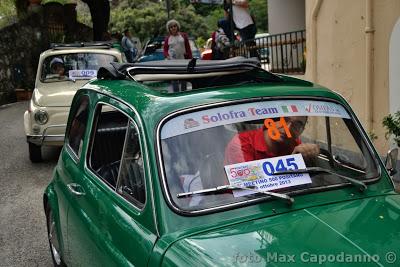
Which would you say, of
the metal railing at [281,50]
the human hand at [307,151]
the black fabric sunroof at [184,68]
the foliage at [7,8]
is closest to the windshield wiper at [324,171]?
the human hand at [307,151]

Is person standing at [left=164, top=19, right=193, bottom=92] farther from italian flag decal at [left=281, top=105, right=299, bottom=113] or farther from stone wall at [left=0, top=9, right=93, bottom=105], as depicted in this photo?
italian flag decal at [left=281, top=105, right=299, bottom=113]

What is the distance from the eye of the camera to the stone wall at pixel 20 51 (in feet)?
53.5

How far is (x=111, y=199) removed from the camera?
10.00 feet

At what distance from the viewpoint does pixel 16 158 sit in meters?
9.38

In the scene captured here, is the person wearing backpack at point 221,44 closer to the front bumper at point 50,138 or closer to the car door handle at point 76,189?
the front bumper at point 50,138

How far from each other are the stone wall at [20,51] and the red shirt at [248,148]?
565 inches

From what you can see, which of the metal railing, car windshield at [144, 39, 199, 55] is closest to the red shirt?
the metal railing

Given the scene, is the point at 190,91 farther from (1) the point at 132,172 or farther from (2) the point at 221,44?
(2) the point at 221,44

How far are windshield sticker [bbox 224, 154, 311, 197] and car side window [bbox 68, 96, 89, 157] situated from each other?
149 centimetres

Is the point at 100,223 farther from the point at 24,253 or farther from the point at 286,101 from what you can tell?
the point at 24,253

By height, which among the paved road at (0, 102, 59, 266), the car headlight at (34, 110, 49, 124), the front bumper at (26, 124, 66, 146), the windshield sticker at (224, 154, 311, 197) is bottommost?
the paved road at (0, 102, 59, 266)

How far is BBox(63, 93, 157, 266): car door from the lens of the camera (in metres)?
2.65

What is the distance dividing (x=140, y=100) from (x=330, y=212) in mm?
1206

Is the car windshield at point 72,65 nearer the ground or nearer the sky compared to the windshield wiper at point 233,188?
nearer the sky
